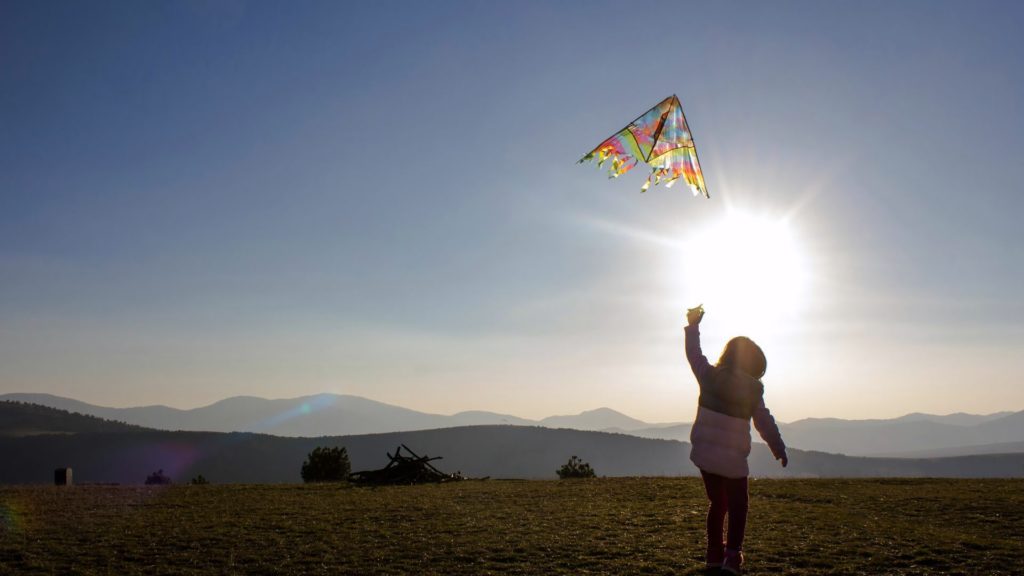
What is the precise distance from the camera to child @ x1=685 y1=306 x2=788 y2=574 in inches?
338

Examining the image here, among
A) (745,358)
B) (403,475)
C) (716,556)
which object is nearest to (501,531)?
(716,556)

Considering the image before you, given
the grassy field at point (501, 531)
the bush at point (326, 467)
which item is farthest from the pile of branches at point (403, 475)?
the grassy field at point (501, 531)

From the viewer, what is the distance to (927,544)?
10.8m

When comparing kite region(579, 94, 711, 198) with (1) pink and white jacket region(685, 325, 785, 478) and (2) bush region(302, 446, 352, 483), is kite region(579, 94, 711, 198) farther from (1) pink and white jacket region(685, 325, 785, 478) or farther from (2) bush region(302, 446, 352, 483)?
(2) bush region(302, 446, 352, 483)

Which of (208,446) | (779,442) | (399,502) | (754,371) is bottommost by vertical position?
(208,446)

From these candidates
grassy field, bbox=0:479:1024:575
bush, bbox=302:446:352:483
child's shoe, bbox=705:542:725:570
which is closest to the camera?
child's shoe, bbox=705:542:725:570

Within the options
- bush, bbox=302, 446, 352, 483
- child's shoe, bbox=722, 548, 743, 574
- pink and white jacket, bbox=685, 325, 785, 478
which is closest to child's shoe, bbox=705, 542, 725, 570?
child's shoe, bbox=722, 548, 743, 574

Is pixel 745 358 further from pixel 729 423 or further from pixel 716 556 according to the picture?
pixel 716 556

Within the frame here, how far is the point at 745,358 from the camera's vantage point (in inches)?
351

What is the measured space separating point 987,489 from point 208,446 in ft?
649

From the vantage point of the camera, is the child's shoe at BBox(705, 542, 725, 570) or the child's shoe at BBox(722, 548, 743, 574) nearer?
the child's shoe at BBox(722, 548, 743, 574)

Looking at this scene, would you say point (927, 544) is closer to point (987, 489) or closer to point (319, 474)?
point (987, 489)

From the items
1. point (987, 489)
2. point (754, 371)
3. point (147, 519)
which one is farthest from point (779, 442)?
point (987, 489)

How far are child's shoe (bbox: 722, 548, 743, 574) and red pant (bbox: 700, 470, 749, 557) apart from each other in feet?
0.20
